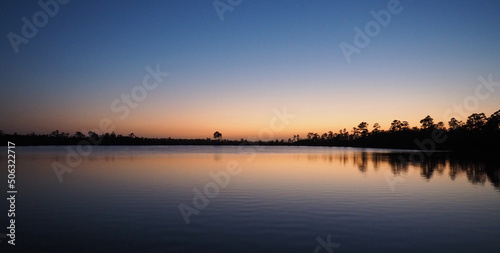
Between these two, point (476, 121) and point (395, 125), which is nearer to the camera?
point (476, 121)

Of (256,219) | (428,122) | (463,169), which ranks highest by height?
(428,122)

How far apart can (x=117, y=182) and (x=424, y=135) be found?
460 feet

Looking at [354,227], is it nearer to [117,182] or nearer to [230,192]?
[230,192]

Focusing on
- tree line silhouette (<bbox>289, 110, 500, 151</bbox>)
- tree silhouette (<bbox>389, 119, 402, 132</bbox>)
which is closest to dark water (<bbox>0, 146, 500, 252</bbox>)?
tree line silhouette (<bbox>289, 110, 500, 151</bbox>)

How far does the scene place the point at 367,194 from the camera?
2395cm

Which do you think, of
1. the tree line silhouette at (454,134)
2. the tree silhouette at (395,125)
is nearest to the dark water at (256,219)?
the tree line silhouette at (454,134)

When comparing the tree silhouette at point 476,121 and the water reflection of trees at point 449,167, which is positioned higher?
the tree silhouette at point 476,121

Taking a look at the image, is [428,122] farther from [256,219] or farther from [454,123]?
[256,219]

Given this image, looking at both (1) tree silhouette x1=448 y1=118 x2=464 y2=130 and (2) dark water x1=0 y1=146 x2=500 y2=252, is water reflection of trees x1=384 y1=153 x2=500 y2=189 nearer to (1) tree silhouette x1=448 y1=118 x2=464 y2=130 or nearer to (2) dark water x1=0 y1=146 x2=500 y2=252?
(2) dark water x1=0 y1=146 x2=500 y2=252

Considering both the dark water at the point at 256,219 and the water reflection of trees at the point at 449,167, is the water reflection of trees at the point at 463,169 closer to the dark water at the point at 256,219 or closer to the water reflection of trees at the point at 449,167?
the water reflection of trees at the point at 449,167

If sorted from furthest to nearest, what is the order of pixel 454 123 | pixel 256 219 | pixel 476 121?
1. pixel 454 123
2. pixel 476 121
3. pixel 256 219

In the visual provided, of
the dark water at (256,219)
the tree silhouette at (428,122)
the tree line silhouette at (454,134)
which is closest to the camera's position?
the dark water at (256,219)

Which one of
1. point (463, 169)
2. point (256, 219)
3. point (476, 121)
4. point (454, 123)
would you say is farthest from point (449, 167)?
point (454, 123)

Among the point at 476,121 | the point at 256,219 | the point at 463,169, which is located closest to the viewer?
the point at 256,219
